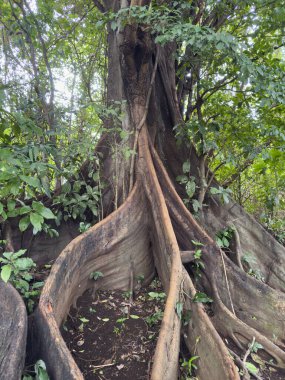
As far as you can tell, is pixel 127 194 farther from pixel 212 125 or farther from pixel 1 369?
pixel 1 369

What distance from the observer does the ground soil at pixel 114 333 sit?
9.01ft

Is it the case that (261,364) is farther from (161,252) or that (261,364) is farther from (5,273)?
(5,273)

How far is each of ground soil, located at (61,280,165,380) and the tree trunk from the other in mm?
172

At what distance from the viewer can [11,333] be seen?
2.23m

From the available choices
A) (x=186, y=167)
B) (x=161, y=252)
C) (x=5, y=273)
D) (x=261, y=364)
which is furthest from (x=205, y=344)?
(x=186, y=167)

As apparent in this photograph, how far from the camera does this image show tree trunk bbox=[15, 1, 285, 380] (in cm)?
260

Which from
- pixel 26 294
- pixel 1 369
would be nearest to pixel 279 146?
pixel 26 294

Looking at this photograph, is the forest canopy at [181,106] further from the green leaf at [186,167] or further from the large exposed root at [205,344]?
the large exposed root at [205,344]

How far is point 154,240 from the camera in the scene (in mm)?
4039

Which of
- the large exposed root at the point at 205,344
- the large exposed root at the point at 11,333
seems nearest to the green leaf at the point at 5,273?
the large exposed root at the point at 11,333

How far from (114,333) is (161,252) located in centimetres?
100

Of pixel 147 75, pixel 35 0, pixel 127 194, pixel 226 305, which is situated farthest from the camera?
pixel 35 0

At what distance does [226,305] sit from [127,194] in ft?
5.58

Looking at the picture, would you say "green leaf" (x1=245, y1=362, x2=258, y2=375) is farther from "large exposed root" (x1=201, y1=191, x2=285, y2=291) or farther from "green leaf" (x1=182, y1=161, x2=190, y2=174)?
"green leaf" (x1=182, y1=161, x2=190, y2=174)
